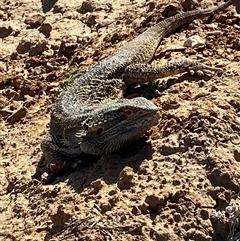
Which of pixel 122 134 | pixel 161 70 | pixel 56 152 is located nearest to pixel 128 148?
pixel 122 134

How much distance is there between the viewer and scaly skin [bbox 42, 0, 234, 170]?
21.2 feet

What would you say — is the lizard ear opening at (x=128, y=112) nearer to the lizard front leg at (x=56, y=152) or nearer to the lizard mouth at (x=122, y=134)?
the lizard mouth at (x=122, y=134)

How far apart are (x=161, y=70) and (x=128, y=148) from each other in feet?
4.45

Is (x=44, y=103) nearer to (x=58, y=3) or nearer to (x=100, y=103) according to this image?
(x=100, y=103)

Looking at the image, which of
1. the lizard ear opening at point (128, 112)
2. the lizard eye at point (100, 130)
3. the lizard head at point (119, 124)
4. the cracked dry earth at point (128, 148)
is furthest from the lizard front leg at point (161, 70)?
the lizard eye at point (100, 130)

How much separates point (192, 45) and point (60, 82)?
1721 mm

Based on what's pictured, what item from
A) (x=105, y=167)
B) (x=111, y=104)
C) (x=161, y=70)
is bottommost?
(x=105, y=167)

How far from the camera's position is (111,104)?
6695 millimetres

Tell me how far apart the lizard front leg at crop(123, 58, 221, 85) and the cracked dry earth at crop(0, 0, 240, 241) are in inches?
4.0

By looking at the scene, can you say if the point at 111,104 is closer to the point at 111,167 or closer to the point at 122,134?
the point at 122,134

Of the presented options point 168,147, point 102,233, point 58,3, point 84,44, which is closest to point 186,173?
point 168,147

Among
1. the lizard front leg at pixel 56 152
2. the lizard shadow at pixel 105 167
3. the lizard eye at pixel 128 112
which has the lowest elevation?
the lizard front leg at pixel 56 152

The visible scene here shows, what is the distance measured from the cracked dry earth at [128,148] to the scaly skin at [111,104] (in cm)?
13

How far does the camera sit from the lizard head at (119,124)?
6.38 m
